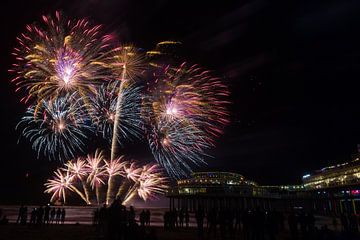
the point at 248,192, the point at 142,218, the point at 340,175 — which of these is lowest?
the point at 142,218

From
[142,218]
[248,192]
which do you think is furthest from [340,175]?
[142,218]

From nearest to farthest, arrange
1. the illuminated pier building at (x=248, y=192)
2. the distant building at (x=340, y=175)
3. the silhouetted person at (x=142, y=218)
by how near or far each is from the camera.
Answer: the silhouetted person at (x=142, y=218), the distant building at (x=340, y=175), the illuminated pier building at (x=248, y=192)

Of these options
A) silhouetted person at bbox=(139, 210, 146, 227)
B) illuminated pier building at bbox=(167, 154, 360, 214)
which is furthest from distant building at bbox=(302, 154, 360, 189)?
silhouetted person at bbox=(139, 210, 146, 227)

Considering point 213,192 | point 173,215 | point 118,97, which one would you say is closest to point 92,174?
point 118,97

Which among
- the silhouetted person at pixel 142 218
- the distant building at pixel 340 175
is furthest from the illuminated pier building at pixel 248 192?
the silhouetted person at pixel 142 218

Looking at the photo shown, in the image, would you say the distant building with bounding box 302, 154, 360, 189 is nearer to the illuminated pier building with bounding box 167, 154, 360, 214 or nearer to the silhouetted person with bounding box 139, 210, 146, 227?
the illuminated pier building with bounding box 167, 154, 360, 214

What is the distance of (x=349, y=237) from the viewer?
1161cm

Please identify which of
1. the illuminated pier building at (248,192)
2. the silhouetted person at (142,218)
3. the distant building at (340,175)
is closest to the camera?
the silhouetted person at (142,218)

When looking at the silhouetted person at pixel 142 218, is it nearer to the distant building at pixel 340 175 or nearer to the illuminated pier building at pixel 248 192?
the distant building at pixel 340 175

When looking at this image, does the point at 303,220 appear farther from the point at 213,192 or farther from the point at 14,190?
the point at 14,190

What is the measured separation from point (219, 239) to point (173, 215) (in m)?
6.97

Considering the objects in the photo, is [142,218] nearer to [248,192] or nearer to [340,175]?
[248,192]

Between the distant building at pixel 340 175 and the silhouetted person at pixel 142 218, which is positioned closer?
the silhouetted person at pixel 142 218

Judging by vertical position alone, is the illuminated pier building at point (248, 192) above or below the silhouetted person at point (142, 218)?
above
